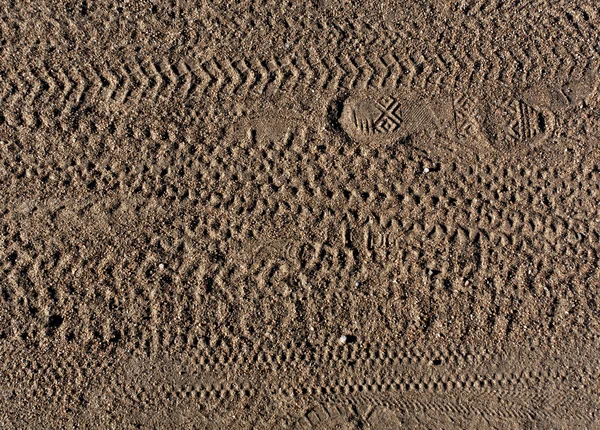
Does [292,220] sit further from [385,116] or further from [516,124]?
[516,124]

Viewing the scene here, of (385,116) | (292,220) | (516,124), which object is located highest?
(516,124)

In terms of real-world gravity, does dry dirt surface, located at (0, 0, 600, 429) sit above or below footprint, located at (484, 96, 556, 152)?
below

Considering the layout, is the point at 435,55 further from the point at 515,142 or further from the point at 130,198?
the point at 130,198

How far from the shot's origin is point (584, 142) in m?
3.29

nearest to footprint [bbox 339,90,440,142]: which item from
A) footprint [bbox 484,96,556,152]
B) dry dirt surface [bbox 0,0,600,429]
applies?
dry dirt surface [bbox 0,0,600,429]

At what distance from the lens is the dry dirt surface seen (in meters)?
3.15

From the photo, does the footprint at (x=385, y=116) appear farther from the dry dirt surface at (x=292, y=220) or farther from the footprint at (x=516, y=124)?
the footprint at (x=516, y=124)

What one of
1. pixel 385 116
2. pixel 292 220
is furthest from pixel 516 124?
pixel 292 220

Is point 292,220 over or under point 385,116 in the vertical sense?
under

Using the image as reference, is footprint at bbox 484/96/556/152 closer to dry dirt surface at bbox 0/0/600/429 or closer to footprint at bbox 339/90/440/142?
dry dirt surface at bbox 0/0/600/429

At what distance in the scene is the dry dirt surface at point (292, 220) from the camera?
10.3 ft

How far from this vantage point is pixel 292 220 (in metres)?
3.20

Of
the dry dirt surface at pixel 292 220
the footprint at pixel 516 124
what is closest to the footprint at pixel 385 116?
the dry dirt surface at pixel 292 220

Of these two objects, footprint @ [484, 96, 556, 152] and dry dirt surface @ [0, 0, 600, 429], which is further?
footprint @ [484, 96, 556, 152]
